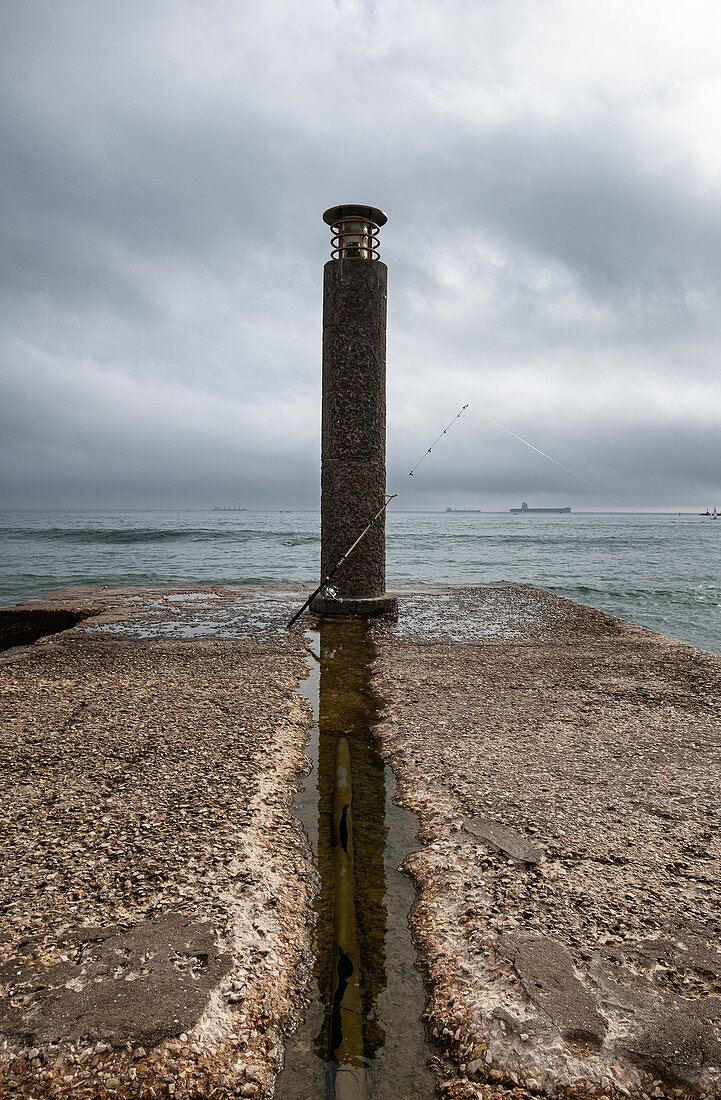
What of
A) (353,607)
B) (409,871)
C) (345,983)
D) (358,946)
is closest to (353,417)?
(353,607)

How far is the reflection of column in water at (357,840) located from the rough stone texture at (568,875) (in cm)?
11

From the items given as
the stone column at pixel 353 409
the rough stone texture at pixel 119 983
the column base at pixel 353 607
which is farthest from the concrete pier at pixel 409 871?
the stone column at pixel 353 409

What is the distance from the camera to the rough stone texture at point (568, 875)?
4.34ft

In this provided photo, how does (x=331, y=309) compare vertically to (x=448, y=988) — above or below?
above

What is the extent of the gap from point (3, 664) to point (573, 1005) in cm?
403

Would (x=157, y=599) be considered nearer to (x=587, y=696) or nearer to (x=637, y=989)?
(x=587, y=696)

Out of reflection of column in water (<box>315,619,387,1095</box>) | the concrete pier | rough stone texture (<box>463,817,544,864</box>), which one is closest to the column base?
reflection of column in water (<box>315,619,387,1095</box>)

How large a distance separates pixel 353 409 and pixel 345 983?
16.8 feet

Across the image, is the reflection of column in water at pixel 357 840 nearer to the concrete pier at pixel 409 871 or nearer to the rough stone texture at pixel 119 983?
the concrete pier at pixel 409 871

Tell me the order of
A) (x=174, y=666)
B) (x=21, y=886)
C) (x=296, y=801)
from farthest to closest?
1. (x=174, y=666)
2. (x=296, y=801)
3. (x=21, y=886)

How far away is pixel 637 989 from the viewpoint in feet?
4.83

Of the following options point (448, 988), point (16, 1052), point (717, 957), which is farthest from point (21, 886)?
point (717, 957)

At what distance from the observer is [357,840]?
7.09 ft

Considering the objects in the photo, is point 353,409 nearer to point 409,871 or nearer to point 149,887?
point 409,871
